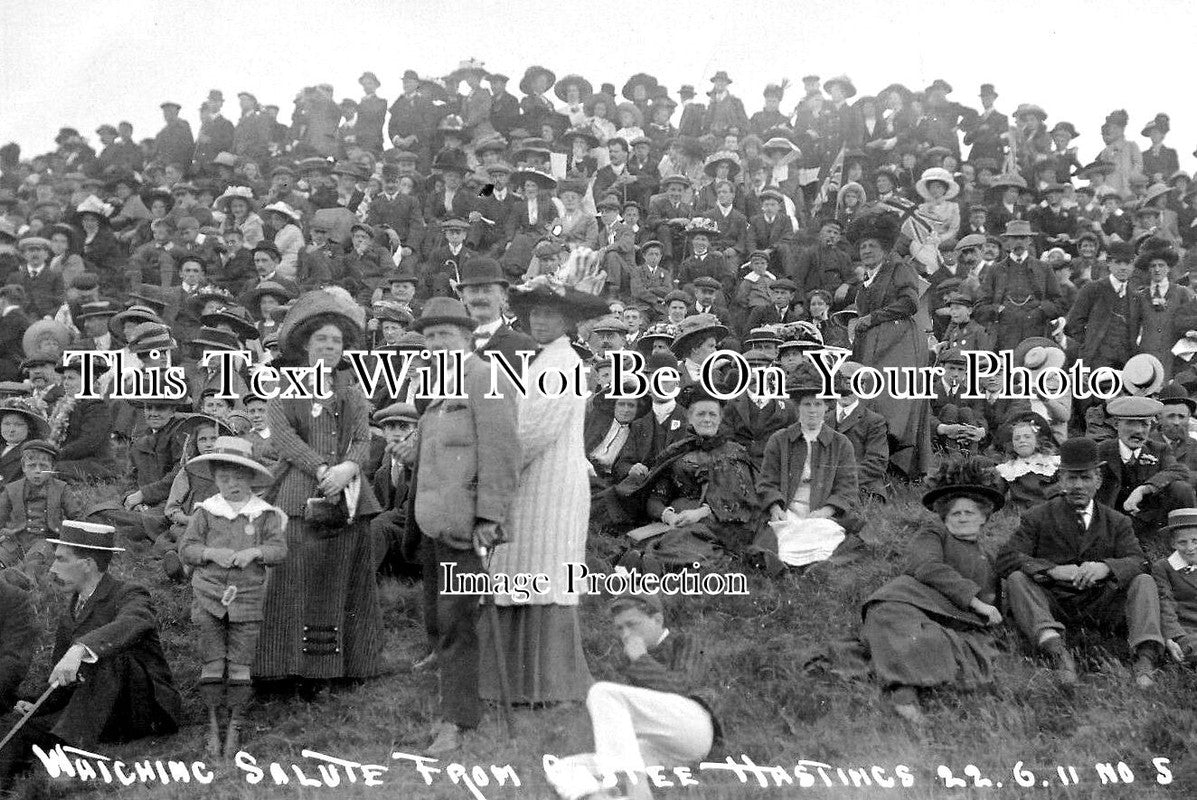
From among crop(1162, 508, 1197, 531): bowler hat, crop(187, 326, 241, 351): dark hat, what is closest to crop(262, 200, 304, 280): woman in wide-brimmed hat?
crop(187, 326, 241, 351): dark hat

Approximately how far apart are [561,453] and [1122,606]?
308 cm

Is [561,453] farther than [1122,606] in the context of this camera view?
No

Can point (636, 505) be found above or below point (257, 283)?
below

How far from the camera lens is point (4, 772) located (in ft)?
22.5

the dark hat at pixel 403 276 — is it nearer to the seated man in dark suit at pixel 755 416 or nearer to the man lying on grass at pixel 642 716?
the seated man in dark suit at pixel 755 416

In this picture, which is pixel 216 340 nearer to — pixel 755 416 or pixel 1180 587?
pixel 755 416

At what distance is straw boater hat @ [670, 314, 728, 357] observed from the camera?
9961mm

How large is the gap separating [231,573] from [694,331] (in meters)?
→ 4.23

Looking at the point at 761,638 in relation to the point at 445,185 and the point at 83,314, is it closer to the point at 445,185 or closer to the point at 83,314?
the point at 83,314

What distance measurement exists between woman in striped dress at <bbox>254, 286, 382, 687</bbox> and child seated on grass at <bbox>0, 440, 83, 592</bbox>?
2.53 metres

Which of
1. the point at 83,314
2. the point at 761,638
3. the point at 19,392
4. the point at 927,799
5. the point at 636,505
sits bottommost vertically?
the point at 927,799

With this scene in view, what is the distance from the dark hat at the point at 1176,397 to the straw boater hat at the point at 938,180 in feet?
14.5

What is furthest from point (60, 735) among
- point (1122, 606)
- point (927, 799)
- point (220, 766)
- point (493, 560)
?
point (1122, 606)

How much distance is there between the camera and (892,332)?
10.1 metres
